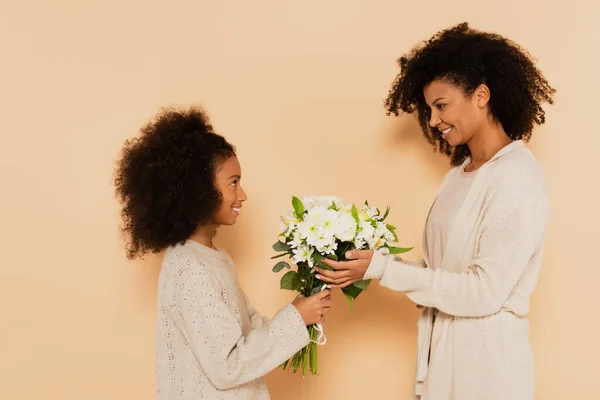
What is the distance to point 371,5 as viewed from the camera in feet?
8.56

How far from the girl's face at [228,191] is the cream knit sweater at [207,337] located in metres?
0.14

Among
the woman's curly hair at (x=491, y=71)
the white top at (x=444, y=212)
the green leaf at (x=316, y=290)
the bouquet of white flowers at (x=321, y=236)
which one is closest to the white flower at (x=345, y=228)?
the bouquet of white flowers at (x=321, y=236)

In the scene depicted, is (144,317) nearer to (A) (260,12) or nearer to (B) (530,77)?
(A) (260,12)

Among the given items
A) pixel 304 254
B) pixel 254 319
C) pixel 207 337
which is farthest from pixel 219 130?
pixel 207 337

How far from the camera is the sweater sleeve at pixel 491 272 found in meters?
1.77

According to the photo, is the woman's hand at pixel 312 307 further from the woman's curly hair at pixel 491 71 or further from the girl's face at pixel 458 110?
the woman's curly hair at pixel 491 71

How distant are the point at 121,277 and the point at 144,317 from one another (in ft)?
0.71

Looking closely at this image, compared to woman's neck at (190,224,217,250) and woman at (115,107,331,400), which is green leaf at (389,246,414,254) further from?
woman's neck at (190,224,217,250)

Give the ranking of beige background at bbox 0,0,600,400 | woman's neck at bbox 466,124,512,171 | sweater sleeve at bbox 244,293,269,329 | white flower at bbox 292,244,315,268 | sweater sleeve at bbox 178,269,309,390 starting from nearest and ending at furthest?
sweater sleeve at bbox 178,269,309,390 → white flower at bbox 292,244,315,268 → woman's neck at bbox 466,124,512,171 → sweater sleeve at bbox 244,293,269,329 → beige background at bbox 0,0,600,400

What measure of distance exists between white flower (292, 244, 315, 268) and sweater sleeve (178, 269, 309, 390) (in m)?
0.19

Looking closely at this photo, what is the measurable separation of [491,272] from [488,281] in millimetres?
31

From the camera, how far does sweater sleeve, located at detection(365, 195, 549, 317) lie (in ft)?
5.80

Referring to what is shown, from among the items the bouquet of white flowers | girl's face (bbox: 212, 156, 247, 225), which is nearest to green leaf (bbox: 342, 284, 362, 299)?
the bouquet of white flowers

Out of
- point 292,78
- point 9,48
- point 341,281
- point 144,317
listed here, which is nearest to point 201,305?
point 341,281
